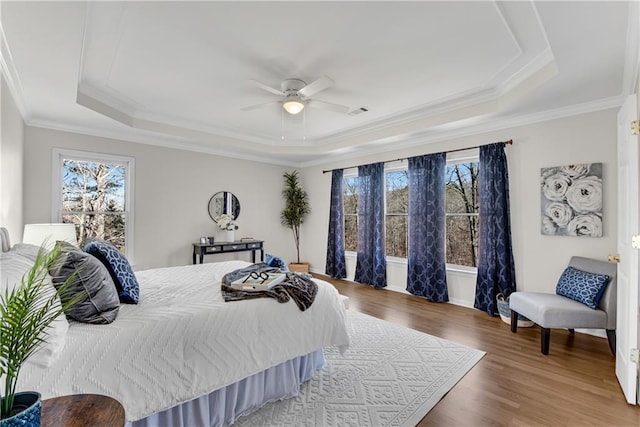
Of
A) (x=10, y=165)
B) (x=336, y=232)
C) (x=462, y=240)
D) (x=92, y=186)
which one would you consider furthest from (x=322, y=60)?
(x=92, y=186)

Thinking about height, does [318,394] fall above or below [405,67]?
below

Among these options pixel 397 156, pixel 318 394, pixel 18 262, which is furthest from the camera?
pixel 397 156

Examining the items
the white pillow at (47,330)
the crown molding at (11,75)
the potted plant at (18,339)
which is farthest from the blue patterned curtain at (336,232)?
the potted plant at (18,339)

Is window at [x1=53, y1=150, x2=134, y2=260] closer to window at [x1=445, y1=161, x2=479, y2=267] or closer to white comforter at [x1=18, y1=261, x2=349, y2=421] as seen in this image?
white comforter at [x1=18, y1=261, x2=349, y2=421]

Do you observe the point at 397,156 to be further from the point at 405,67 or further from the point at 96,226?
the point at 96,226

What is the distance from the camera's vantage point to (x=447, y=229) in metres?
4.46

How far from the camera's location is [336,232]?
19.3 ft

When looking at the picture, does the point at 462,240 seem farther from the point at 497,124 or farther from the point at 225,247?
the point at 225,247

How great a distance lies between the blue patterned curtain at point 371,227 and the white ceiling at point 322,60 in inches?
43.9

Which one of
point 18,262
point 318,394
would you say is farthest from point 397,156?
point 18,262

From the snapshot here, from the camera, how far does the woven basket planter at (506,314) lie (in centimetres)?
338

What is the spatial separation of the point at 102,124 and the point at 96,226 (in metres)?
1.46

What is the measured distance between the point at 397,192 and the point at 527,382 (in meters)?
3.31

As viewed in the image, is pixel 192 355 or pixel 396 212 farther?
pixel 396 212
